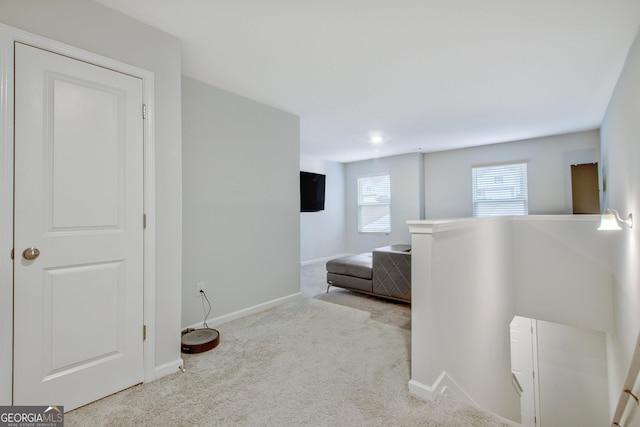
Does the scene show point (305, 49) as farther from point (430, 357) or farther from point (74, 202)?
point (430, 357)

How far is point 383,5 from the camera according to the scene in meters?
1.79

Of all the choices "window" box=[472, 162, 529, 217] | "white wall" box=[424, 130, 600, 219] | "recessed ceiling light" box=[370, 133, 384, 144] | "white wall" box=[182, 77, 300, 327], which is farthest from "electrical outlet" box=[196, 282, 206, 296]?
"window" box=[472, 162, 529, 217]

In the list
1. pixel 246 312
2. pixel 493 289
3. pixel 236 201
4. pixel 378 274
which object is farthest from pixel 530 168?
pixel 246 312

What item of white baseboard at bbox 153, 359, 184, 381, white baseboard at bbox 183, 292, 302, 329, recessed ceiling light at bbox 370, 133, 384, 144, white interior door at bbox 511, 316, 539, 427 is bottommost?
white interior door at bbox 511, 316, 539, 427

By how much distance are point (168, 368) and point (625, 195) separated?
3.90 meters

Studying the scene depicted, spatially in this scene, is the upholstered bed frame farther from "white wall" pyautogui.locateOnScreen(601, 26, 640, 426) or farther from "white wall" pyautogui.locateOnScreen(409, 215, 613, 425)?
"white wall" pyautogui.locateOnScreen(601, 26, 640, 426)

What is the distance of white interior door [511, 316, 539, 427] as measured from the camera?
5250 millimetres

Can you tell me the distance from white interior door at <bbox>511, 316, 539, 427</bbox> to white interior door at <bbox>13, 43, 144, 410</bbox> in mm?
6241

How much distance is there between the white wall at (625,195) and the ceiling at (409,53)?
0.27 m

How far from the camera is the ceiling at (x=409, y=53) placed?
6.04 ft

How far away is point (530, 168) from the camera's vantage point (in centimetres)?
511

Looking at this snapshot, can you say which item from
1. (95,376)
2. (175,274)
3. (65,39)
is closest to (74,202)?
(175,274)

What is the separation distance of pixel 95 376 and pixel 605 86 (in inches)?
196

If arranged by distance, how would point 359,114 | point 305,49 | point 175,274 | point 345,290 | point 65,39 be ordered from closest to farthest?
point 65,39 < point 175,274 < point 305,49 < point 359,114 < point 345,290
